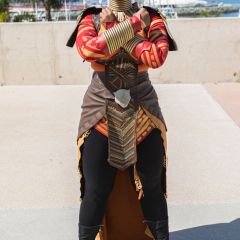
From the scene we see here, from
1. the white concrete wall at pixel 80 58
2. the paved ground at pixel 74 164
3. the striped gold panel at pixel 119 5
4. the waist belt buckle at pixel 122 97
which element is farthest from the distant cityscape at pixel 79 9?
the waist belt buckle at pixel 122 97

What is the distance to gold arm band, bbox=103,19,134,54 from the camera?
2145 millimetres

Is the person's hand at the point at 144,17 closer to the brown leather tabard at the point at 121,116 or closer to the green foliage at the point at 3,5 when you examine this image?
the brown leather tabard at the point at 121,116

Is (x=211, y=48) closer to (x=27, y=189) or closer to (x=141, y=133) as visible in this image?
(x=27, y=189)

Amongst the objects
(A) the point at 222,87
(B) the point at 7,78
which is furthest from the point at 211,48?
(B) the point at 7,78

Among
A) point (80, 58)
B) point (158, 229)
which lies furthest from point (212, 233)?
point (80, 58)

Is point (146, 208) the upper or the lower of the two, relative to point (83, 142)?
lower

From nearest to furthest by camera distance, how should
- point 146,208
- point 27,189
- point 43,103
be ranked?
point 146,208
point 27,189
point 43,103

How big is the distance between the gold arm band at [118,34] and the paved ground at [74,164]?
4.93ft

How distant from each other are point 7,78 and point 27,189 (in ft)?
14.6

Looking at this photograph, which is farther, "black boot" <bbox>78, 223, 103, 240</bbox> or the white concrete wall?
the white concrete wall

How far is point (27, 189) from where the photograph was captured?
3939 millimetres

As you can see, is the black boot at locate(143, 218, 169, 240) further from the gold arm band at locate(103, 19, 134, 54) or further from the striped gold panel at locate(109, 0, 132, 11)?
the striped gold panel at locate(109, 0, 132, 11)

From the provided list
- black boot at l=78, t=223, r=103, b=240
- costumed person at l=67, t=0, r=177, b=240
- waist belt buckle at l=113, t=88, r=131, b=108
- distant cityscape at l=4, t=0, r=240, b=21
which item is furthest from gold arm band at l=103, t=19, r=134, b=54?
distant cityscape at l=4, t=0, r=240, b=21

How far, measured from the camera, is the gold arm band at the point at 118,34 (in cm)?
214
